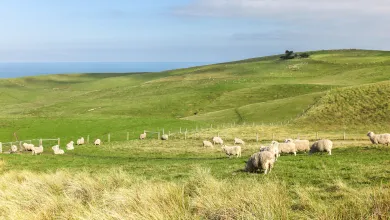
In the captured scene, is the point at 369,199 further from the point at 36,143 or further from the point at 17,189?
the point at 36,143

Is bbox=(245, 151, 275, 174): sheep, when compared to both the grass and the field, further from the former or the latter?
the grass

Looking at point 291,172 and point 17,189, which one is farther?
point 291,172

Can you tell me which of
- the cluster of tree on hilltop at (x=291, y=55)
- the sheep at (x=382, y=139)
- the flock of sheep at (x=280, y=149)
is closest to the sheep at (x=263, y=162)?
the flock of sheep at (x=280, y=149)

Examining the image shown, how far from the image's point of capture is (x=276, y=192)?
824 cm

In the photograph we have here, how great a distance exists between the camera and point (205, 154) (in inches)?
1288

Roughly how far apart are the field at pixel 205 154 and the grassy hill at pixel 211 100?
38cm

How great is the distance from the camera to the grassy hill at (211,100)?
58200 millimetres

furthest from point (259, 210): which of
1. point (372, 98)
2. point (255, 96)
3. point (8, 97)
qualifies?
point (8, 97)

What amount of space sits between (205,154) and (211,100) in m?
65.5

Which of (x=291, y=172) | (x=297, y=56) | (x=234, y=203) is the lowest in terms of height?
(x=291, y=172)

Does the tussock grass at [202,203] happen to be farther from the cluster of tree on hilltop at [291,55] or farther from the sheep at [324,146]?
the cluster of tree on hilltop at [291,55]

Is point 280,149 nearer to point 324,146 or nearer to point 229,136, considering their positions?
point 324,146

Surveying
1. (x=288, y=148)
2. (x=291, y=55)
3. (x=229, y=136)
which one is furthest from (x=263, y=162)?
(x=291, y=55)

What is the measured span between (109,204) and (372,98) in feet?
184
